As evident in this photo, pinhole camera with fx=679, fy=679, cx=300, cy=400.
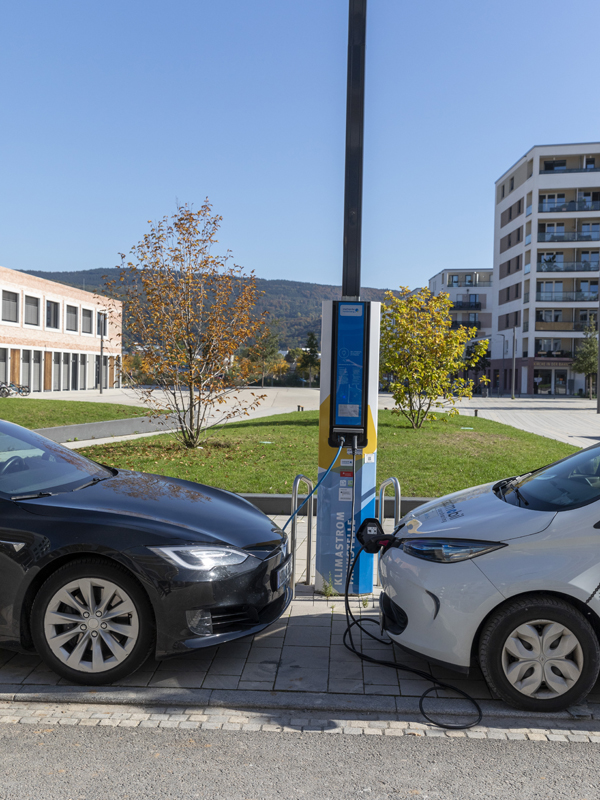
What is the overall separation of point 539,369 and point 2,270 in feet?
159

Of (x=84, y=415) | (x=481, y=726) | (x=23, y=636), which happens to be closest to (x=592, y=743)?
(x=481, y=726)

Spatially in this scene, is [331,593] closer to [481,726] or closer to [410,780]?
[481,726]

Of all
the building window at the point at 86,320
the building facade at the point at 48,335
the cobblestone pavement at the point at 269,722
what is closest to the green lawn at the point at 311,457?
the cobblestone pavement at the point at 269,722

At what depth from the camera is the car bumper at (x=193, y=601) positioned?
3.77m

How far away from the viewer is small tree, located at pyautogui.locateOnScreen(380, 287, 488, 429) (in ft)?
62.2

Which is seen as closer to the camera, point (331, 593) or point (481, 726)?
point (481, 726)

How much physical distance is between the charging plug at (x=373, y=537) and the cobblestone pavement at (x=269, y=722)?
113 centimetres

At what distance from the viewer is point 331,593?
5.54 metres

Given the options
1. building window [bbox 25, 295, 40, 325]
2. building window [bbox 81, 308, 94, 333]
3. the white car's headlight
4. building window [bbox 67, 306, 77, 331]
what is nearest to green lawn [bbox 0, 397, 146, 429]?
the white car's headlight

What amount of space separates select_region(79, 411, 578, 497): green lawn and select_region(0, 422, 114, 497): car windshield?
170 inches

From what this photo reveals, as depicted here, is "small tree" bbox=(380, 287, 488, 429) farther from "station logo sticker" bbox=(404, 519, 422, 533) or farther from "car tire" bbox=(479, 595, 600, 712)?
"car tire" bbox=(479, 595, 600, 712)

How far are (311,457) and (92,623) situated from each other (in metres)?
9.05

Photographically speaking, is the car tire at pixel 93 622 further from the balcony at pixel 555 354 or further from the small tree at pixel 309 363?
the small tree at pixel 309 363

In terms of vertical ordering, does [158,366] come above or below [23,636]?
above
